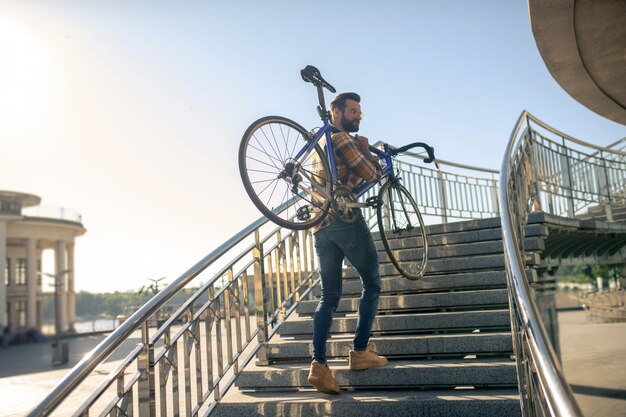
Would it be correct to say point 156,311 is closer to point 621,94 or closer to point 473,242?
point 473,242

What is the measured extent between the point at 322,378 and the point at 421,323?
1267mm

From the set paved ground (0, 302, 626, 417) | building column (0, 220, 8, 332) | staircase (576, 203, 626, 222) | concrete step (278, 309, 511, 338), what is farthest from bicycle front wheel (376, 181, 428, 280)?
building column (0, 220, 8, 332)

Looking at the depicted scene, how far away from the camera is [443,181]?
10930 millimetres

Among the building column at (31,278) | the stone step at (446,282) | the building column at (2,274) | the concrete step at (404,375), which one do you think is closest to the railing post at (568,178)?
the stone step at (446,282)

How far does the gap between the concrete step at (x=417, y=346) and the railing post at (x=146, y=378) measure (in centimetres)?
149

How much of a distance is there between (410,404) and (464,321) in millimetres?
1271

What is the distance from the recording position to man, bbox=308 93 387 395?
153 inches

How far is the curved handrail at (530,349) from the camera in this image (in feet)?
5.91

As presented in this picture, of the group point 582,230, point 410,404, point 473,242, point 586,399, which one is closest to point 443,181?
point 582,230

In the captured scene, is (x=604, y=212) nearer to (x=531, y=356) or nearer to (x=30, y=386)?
(x=531, y=356)

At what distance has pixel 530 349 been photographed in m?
2.31

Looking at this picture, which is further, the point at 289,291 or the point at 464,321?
the point at 289,291

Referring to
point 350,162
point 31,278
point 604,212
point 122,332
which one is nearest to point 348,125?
point 350,162

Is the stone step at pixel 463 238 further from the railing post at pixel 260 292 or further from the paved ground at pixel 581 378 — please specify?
the paved ground at pixel 581 378
